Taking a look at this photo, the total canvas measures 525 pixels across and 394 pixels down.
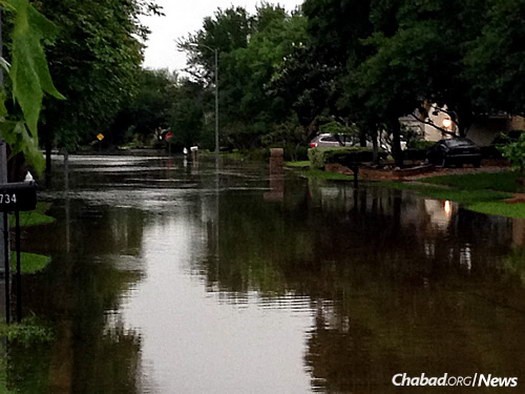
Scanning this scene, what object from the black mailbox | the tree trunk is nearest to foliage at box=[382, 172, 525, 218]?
the tree trunk

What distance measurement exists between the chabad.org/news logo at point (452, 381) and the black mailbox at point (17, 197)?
3.48 metres

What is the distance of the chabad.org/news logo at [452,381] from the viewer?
690 centimetres

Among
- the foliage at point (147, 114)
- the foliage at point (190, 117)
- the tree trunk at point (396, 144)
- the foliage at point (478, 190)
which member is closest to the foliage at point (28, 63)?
the foliage at point (478, 190)

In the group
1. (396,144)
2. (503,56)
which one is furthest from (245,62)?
(503,56)

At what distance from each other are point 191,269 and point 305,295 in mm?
2766

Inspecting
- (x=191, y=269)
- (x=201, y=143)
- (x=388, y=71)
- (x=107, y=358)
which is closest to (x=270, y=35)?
(x=201, y=143)

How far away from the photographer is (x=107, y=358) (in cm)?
793

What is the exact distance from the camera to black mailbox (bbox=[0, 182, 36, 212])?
7.88 m

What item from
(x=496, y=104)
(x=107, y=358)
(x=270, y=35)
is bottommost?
(x=107, y=358)

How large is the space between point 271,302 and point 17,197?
3653mm

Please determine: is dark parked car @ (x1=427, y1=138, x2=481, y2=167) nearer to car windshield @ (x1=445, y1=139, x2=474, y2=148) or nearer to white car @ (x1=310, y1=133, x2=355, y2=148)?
car windshield @ (x1=445, y1=139, x2=474, y2=148)

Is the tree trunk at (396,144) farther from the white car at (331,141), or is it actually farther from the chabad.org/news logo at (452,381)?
the chabad.org/news logo at (452,381)

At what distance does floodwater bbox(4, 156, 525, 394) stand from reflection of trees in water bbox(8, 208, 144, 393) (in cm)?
3

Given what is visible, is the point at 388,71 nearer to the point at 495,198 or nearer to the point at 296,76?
the point at 495,198
